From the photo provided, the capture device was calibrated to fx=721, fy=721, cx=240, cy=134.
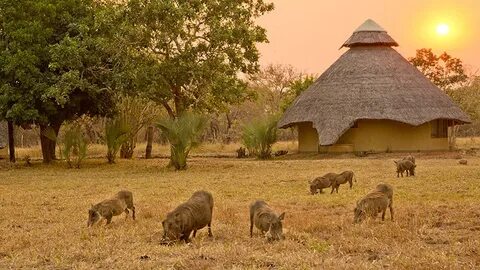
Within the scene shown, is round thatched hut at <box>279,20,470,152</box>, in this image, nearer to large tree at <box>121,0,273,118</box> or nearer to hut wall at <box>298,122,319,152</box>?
hut wall at <box>298,122,319,152</box>

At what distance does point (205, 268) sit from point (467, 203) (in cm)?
720

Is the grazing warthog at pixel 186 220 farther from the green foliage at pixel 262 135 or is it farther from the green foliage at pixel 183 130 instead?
the green foliage at pixel 262 135

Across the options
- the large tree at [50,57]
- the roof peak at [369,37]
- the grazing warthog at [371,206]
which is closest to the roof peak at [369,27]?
the roof peak at [369,37]

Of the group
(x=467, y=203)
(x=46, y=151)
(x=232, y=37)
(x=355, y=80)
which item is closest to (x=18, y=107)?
(x=46, y=151)

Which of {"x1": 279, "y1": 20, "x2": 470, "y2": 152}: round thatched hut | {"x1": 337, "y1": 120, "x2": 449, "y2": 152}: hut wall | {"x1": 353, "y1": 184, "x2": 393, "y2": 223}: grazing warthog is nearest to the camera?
{"x1": 353, "y1": 184, "x2": 393, "y2": 223}: grazing warthog

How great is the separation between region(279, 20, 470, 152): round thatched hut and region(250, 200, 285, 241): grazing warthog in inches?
927

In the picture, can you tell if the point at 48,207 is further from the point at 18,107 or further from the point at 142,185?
the point at 18,107

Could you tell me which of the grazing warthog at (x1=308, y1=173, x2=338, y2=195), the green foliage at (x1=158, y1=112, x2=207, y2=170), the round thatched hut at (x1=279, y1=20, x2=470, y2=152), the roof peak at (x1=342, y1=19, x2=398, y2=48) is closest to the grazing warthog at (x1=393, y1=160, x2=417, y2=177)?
the grazing warthog at (x1=308, y1=173, x2=338, y2=195)

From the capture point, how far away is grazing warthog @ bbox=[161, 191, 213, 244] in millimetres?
9023

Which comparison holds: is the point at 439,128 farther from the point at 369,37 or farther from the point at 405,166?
the point at 405,166

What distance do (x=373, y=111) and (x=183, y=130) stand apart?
12.2m

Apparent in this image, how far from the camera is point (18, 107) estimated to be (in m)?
26.9

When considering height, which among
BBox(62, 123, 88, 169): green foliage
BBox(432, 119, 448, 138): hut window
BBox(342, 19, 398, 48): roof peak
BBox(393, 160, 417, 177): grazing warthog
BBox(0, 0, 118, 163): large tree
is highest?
BBox(342, 19, 398, 48): roof peak

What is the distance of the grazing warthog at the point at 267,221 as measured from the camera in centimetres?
905
